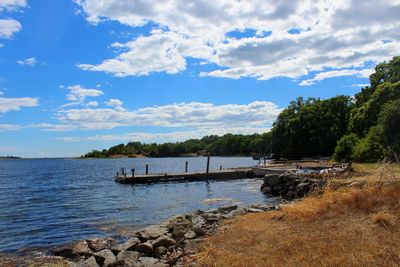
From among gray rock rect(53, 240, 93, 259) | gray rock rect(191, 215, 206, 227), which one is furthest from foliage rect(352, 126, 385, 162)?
gray rock rect(53, 240, 93, 259)

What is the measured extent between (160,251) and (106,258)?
1.38m

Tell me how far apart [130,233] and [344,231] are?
1010cm

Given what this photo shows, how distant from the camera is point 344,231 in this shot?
887 cm

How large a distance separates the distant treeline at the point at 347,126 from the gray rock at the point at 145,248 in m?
8.18

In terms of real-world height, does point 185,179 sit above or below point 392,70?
below

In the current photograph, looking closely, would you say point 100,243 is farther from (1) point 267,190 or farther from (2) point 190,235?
(1) point 267,190

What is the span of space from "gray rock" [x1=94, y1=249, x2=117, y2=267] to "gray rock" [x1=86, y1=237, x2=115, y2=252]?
366 cm

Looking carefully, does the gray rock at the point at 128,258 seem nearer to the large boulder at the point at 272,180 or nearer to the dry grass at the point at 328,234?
the dry grass at the point at 328,234

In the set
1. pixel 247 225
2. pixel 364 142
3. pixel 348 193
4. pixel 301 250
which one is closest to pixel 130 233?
pixel 247 225

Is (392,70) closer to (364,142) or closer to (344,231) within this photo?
(364,142)

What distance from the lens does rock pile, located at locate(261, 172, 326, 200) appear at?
91.5ft

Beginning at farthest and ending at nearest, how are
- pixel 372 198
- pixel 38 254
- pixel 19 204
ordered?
1. pixel 19 204
2. pixel 38 254
3. pixel 372 198

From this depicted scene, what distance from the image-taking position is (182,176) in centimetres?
4816

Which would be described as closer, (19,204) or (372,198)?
(372,198)
